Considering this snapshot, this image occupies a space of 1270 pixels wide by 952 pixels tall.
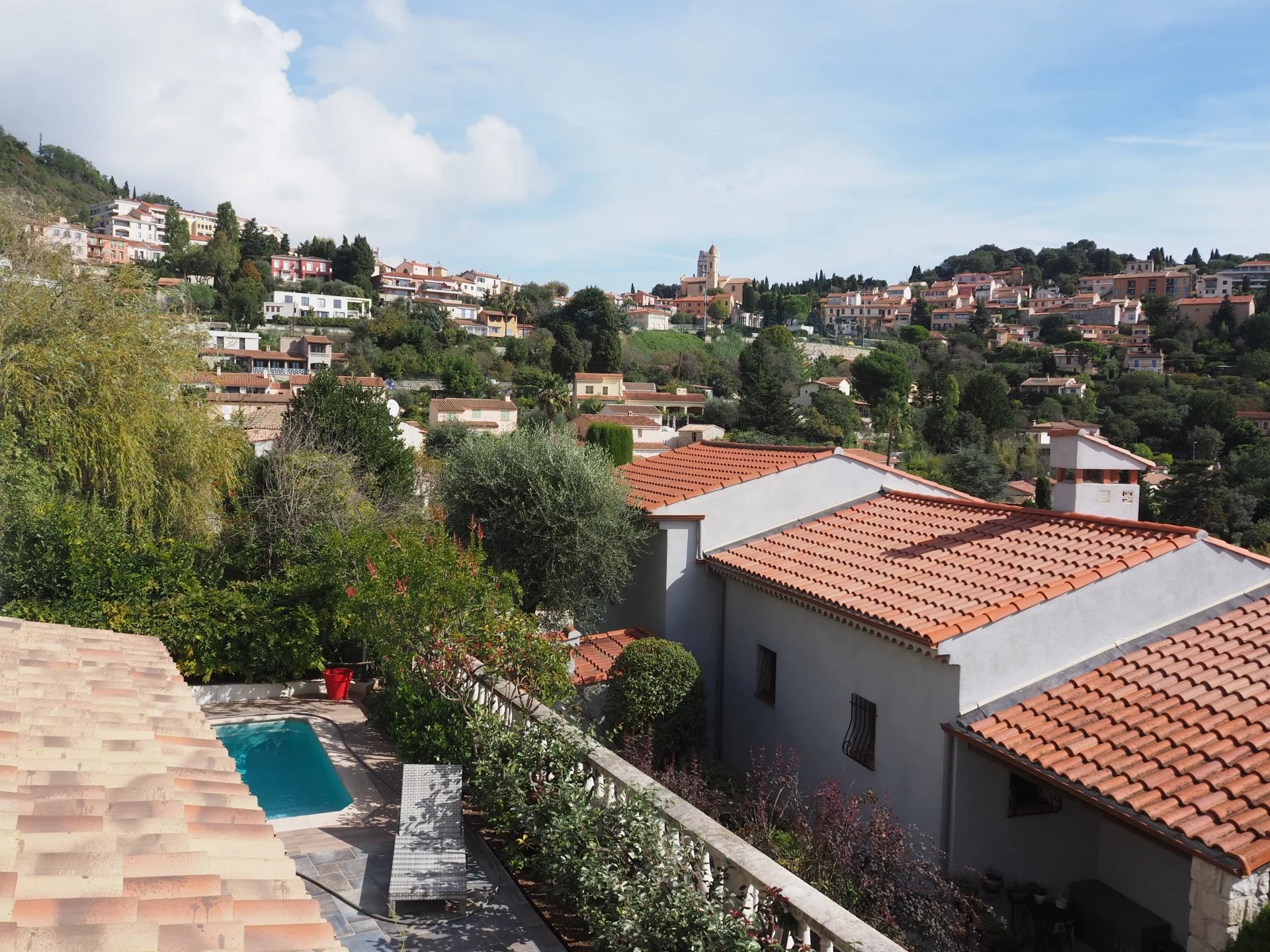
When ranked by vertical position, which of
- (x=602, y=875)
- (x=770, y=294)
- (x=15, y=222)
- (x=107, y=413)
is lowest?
(x=602, y=875)

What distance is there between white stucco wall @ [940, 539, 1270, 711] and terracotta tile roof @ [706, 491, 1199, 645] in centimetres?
14

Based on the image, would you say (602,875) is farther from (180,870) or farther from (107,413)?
(107,413)

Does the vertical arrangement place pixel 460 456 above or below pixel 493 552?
above

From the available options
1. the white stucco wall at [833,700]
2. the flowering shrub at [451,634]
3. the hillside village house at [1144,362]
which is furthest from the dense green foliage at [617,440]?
the hillside village house at [1144,362]

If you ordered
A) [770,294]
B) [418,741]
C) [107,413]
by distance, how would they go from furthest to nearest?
[770,294] < [107,413] < [418,741]

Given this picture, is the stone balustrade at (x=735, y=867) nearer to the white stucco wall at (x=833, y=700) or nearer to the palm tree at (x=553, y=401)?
the white stucco wall at (x=833, y=700)

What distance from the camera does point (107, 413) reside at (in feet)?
44.0

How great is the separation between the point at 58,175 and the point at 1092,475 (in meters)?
190

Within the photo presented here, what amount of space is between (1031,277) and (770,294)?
2408 inches

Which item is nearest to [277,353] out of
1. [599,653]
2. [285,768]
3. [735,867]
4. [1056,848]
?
[599,653]

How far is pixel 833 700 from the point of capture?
10.5 m

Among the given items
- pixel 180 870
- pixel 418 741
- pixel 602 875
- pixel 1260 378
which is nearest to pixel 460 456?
pixel 418 741

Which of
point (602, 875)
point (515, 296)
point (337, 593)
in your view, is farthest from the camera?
point (515, 296)

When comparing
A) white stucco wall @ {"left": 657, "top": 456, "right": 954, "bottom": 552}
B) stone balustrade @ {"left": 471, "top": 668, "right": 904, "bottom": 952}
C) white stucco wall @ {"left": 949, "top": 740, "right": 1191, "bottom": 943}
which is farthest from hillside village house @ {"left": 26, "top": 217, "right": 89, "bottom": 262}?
white stucco wall @ {"left": 949, "top": 740, "right": 1191, "bottom": 943}
